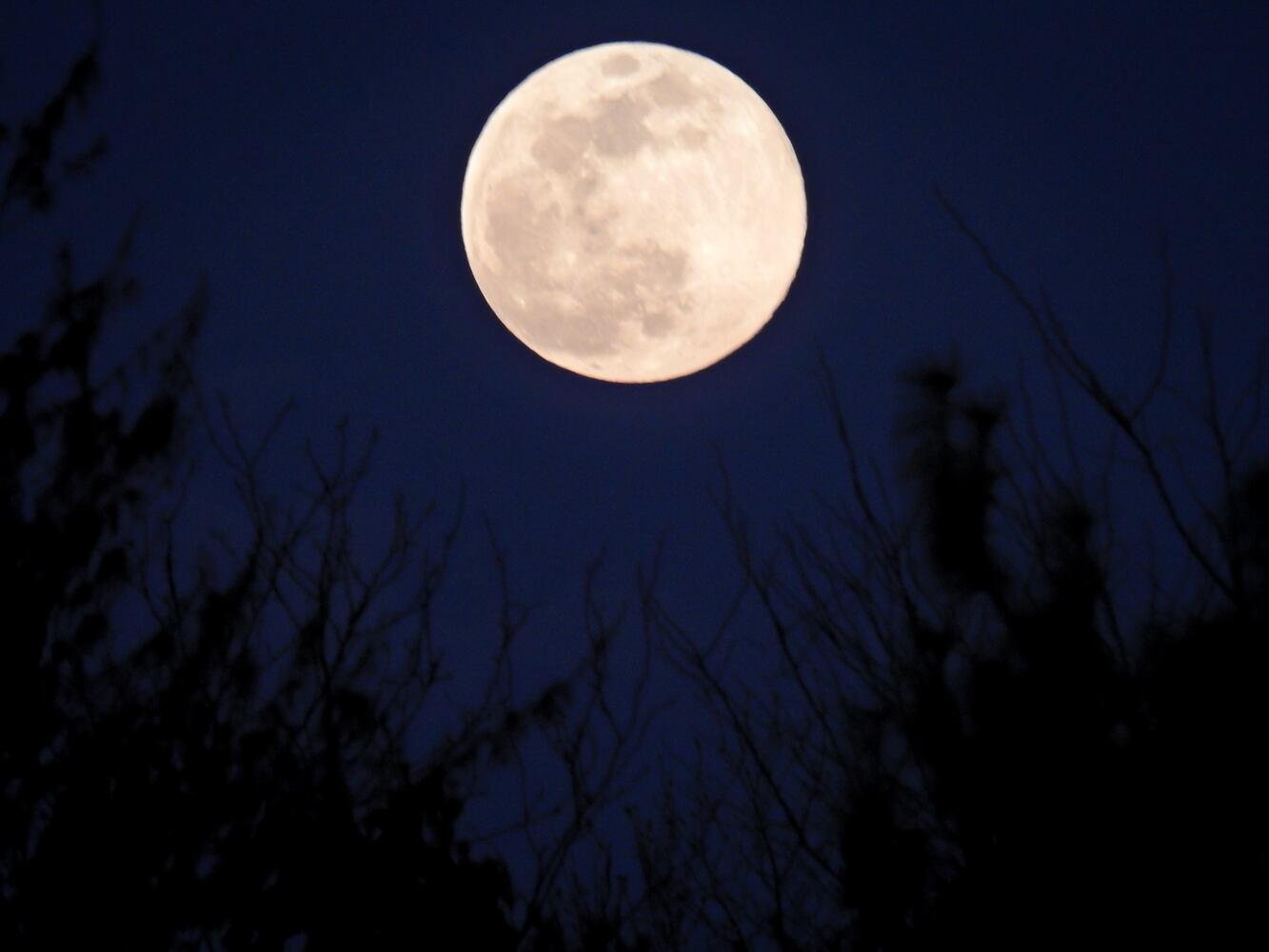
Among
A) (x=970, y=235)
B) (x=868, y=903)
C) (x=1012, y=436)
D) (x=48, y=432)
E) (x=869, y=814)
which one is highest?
(x=48, y=432)

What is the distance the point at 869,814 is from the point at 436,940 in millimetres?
1644

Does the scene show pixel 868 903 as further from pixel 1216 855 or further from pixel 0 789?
pixel 0 789

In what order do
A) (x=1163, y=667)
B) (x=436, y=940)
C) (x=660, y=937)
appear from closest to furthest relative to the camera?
1. (x=1163, y=667)
2. (x=436, y=940)
3. (x=660, y=937)

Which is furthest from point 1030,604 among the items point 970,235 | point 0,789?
point 0,789

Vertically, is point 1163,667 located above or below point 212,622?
below

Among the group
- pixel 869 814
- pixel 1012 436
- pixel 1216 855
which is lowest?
pixel 1216 855

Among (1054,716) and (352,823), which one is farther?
(352,823)

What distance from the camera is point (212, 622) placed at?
4.45 metres

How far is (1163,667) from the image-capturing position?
2.72 metres

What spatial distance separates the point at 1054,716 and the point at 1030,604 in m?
0.31

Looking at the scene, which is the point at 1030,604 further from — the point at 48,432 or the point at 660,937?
the point at 660,937

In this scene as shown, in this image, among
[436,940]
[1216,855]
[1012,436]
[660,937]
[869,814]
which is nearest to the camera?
[1216,855]

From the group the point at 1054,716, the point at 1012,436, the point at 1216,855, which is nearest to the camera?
the point at 1216,855

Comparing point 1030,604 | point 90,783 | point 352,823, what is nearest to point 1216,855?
point 1030,604
